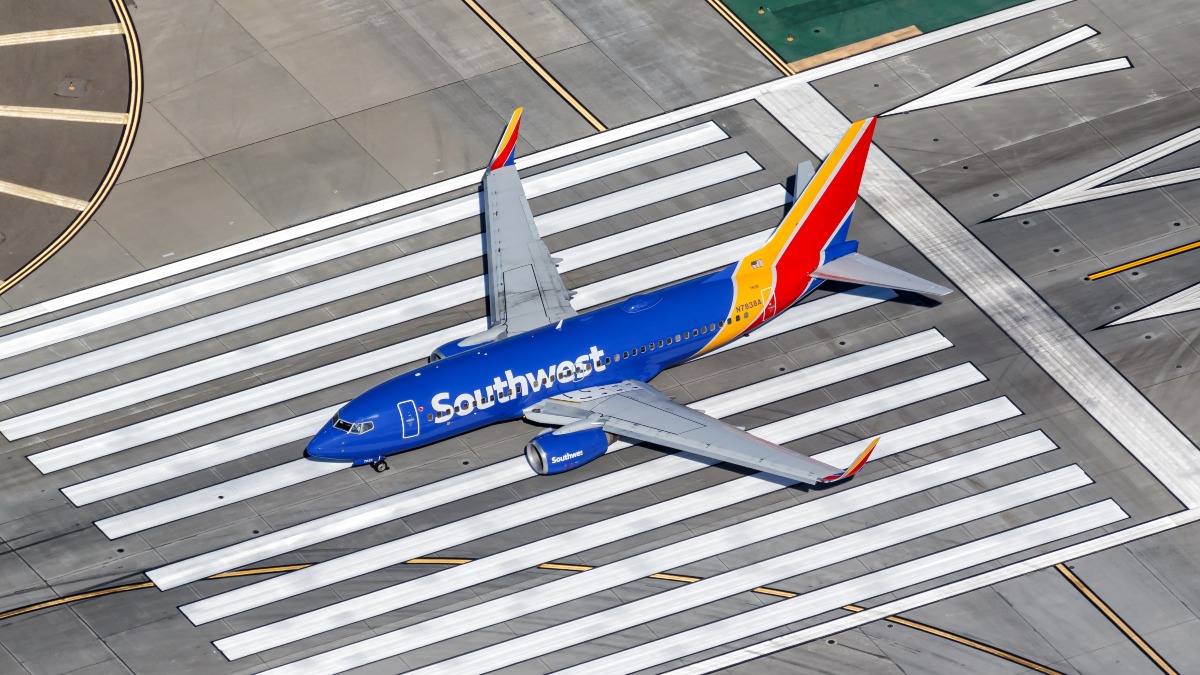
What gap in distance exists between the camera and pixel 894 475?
3155 inches

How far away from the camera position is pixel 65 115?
9512 cm

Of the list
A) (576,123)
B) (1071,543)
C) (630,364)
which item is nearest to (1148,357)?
(1071,543)

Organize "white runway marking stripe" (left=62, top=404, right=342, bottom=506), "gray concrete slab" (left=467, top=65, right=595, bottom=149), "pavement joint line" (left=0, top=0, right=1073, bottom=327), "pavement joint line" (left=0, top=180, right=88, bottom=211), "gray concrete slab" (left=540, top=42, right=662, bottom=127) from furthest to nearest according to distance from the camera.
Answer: "gray concrete slab" (left=540, top=42, right=662, bottom=127) → "gray concrete slab" (left=467, top=65, right=595, bottom=149) → "pavement joint line" (left=0, top=180, right=88, bottom=211) → "pavement joint line" (left=0, top=0, right=1073, bottom=327) → "white runway marking stripe" (left=62, top=404, right=342, bottom=506)

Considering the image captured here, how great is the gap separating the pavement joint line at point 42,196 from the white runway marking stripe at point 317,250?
5551 mm

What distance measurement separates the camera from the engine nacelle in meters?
78.0

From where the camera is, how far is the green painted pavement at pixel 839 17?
100m

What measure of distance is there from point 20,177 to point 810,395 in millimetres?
37410

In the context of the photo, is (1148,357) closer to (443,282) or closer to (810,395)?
(810,395)

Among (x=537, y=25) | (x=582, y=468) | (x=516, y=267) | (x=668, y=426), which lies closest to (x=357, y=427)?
(x=582, y=468)

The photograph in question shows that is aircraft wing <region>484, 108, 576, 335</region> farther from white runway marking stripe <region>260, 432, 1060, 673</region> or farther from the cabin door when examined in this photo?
white runway marking stripe <region>260, 432, 1060, 673</region>

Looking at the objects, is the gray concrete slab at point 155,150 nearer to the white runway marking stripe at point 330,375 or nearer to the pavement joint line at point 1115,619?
the white runway marking stripe at point 330,375

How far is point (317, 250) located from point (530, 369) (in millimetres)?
14744

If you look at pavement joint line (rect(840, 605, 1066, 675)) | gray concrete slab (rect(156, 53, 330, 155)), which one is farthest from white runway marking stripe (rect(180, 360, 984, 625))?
gray concrete slab (rect(156, 53, 330, 155))

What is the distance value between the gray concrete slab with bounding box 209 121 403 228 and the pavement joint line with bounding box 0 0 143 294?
14.4 feet
